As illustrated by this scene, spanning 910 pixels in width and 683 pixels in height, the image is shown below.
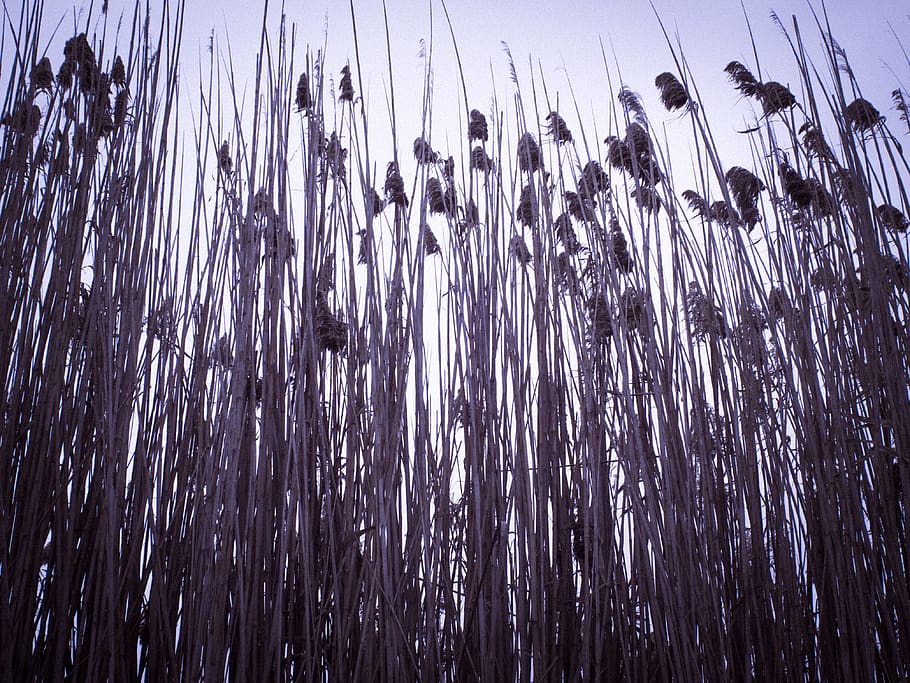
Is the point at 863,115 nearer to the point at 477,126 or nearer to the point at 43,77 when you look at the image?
the point at 477,126

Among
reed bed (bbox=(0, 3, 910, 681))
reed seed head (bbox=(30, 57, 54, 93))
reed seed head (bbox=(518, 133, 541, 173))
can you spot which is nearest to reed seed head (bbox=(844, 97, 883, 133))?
reed bed (bbox=(0, 3, 910, 681))

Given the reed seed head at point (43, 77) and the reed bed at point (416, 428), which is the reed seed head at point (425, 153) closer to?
the reed bed at point (416, 428)

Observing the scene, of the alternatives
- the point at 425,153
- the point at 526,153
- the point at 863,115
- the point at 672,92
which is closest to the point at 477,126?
the point at 526,153

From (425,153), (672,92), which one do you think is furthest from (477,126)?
(672,92)

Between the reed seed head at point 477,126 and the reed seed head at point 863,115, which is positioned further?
the reed seed head at point 477,126

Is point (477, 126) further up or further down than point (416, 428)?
further up

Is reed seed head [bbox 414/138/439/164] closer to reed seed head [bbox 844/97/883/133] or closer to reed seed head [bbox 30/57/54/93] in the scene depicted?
reed seed head [bbox 30/57/54/93]

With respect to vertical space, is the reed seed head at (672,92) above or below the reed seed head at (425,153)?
above

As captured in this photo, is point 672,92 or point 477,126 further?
point 477,126

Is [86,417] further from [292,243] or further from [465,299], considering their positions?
[465,299]

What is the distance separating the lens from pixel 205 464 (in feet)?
4.12

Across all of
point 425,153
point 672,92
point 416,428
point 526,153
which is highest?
point 672,92

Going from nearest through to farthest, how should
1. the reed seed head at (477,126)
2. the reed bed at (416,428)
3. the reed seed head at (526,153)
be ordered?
the reed bed at (416,428)
the reed seed head at (526,153)
the reed seed head at (477,126)

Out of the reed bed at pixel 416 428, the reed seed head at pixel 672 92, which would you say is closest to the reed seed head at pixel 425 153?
the reed bed at pixel 416 428
